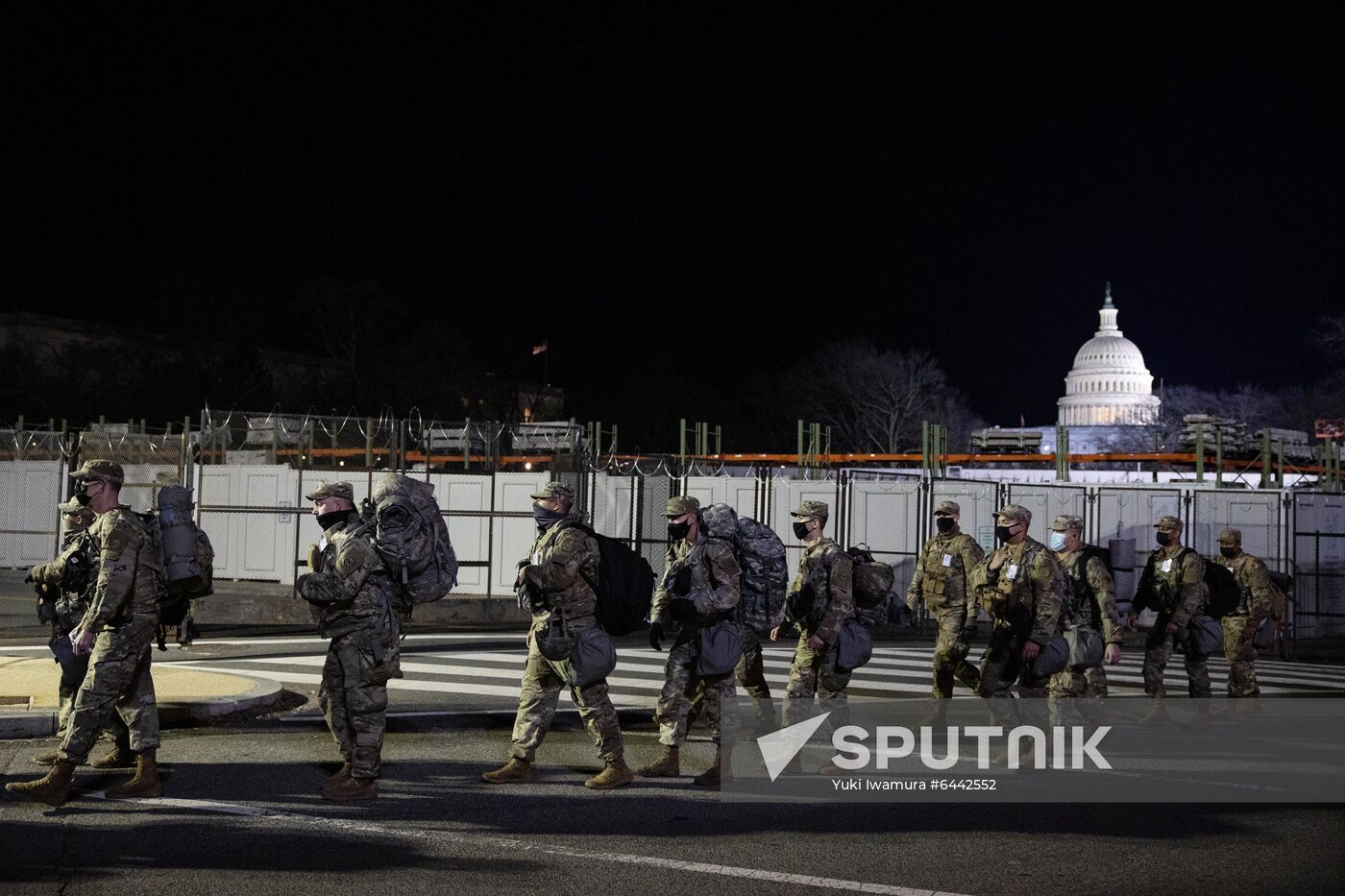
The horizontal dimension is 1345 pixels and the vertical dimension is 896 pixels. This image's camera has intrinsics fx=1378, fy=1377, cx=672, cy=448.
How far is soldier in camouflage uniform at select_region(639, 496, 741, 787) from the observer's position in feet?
26.5

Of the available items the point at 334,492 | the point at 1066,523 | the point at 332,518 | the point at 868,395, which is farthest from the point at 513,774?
the point at 868,395

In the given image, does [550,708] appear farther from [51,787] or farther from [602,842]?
[51,787]

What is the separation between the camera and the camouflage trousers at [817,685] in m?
8.78

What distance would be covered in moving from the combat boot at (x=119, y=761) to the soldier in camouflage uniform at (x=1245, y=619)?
879 cm

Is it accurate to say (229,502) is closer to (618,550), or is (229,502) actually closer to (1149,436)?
(618,550)

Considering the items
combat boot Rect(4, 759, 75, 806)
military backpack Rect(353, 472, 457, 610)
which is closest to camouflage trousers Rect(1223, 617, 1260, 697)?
military backpack Rect(353, 472, 457, 610)

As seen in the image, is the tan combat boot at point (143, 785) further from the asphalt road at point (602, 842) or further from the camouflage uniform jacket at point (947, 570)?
the camouflage uniform jacket at point (947, 570)

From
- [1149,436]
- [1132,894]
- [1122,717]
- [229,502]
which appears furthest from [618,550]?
[1149,436]

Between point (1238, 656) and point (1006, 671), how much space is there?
385cm

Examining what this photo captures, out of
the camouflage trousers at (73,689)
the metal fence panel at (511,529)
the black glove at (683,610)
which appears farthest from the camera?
the metal fence panel at (511,529)

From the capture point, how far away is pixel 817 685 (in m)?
8.90

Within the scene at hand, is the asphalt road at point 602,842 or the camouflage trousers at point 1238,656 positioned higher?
the camouflage trousers at point 1238,656

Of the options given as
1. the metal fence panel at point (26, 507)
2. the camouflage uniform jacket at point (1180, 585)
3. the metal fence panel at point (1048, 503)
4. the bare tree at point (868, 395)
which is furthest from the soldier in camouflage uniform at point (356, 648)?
the bare tree at point (868, 395)

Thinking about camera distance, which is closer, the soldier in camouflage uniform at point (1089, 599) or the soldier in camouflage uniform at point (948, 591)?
the soldier in camouflage uniform at point (1089, 599)
